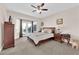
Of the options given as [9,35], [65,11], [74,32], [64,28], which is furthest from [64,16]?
[9,35]

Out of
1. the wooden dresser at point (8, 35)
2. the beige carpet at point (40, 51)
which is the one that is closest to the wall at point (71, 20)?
the beige carpet at point (40, 51)

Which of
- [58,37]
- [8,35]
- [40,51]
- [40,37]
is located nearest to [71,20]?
[58,37]

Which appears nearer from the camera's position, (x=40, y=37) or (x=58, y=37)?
(x=40, y=37)

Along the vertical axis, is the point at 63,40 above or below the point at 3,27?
below

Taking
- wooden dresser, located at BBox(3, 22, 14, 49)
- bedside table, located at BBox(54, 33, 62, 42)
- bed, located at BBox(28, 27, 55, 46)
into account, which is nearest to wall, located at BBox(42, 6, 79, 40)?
bedside table, located at BBox(54, 33, 62, 42)

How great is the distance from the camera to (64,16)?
647 cm

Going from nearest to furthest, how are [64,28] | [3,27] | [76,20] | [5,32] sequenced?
[5,32]
[3,27]
[76,20]
[64,28]

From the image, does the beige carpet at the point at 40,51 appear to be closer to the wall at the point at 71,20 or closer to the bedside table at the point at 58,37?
the wall at the point at 71,20

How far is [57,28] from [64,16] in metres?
1.22

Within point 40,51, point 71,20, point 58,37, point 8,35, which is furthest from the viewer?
point 58,37

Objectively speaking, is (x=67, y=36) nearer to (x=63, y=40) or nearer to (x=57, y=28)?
(x=63, y=40)

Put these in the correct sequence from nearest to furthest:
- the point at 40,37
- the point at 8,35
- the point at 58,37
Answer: the point at 8,35, the point at 40,37, the point at 58,37

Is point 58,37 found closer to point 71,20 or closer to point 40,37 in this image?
point 71,20

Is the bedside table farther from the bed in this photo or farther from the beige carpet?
the beige carpet
